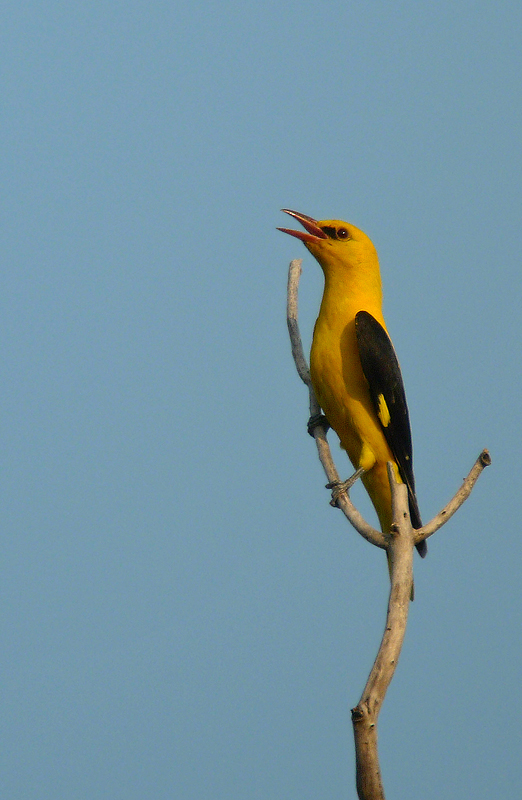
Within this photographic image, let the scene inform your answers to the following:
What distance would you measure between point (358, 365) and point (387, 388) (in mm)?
175

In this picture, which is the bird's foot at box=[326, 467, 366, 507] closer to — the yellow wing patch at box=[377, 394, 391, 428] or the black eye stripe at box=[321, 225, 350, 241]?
the yellow wing patch at box=[377, 394, 391, 428]

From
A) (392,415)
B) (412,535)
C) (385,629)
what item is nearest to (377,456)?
(392,415)

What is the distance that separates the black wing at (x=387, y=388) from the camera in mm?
4430

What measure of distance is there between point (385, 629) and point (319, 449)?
1063 millimetres

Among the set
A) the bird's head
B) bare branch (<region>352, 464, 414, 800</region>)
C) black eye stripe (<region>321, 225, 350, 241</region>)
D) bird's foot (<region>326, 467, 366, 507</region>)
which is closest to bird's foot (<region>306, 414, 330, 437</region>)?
bird's foot (<region>326, 467, 366, 507</region>)

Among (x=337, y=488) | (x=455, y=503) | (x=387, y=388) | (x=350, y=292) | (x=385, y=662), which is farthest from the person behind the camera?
(x=350, y=292)

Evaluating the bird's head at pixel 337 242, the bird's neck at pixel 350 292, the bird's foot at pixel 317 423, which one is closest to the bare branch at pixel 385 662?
the bird's foot at pixel 317 423

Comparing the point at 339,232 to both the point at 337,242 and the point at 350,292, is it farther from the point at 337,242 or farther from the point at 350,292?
the point at 350,292

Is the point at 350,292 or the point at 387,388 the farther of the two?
the point at 350,292

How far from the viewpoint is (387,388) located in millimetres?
4473

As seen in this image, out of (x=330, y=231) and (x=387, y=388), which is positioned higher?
(x=330, y=231)

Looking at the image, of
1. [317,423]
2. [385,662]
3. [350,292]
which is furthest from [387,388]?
[385,662]

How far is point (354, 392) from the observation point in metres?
4.49

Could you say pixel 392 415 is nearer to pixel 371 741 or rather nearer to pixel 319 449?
pixel 319 449
